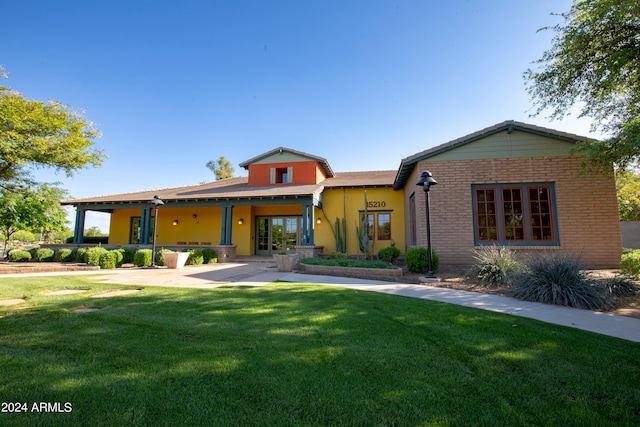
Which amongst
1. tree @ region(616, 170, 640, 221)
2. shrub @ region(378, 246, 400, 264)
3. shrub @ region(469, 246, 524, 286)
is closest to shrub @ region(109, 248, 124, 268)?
shrub @ region(378, 246, 400, 264)

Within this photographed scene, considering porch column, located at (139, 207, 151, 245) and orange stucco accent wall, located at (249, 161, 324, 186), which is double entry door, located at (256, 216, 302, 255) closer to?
orange stucco accent wall, located at (249, 161, 324, 186)

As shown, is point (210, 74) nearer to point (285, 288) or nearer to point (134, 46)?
point (134, 46)

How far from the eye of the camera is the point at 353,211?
15.3 m

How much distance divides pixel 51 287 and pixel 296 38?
1119 centimetres

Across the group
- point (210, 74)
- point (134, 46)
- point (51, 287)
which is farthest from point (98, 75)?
point (51, 287)

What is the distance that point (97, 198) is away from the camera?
1667 centimetres

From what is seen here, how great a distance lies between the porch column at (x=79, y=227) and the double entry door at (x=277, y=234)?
33.6 feet

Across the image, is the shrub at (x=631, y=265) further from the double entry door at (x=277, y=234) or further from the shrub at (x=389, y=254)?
the double entry door at (x=277, y=234)

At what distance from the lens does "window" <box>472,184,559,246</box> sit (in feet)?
31.0

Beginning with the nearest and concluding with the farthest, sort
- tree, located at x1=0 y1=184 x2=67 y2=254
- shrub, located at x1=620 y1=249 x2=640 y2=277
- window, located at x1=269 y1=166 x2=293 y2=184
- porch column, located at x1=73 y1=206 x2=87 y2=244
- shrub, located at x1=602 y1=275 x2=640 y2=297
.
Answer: shrub, located at x1=602 y1=275 x2=640 y2=297 < shrub, located at x1=620 y1=249 x2=640 y2=277 < tree, located at x1=0 y1=184 x2=67 y2=254 < porch column, located at x1=73 y1=206 x2=87 y2=244 < window, located at x1=269 y1=166 x2=293 y2=184

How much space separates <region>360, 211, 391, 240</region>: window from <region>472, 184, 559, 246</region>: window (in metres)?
5.41

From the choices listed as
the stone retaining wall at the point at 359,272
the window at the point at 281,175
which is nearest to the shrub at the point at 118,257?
the stone retaining wall at the point at 359,272

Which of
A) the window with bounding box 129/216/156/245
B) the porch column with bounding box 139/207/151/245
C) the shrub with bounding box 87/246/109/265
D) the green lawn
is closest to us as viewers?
the green lawn

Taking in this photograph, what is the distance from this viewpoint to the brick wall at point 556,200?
906cm
